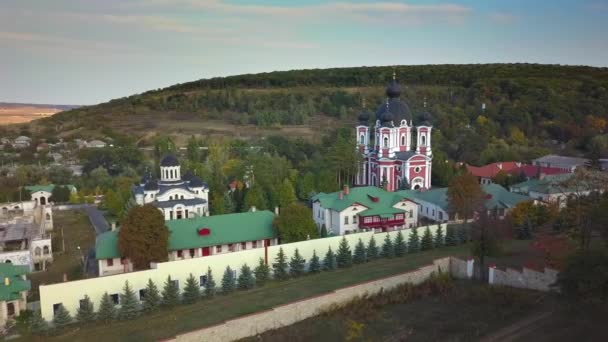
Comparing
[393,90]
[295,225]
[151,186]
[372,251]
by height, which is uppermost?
[393,90]

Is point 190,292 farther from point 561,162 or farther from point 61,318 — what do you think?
point 561,162

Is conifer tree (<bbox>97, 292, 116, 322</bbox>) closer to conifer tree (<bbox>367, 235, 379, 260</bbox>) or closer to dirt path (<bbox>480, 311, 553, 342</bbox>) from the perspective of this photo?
conifer tree (<bbox>367, 235, 379, 260</bbox>)

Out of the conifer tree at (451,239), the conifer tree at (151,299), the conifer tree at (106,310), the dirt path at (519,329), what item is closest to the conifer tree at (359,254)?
the conifer tree at (451,239)

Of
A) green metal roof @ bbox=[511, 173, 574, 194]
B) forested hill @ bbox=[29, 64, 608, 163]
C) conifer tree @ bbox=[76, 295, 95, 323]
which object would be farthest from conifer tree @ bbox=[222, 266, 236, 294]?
forested hill @ bbox=[29, 64, 608, 163]

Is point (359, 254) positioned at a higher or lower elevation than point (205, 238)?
lower

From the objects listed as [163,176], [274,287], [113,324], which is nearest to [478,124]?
[163,176]

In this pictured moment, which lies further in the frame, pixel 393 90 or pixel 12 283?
pixel 393 90

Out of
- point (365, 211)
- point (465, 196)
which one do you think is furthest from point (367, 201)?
point (465, 196)
